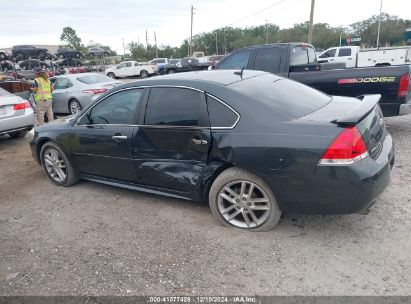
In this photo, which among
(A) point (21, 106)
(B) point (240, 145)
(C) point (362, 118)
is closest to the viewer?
(C) point (362, 118)

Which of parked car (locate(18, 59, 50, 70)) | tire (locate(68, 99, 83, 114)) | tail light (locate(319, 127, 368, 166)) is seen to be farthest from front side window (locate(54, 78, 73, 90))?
parked car (locate(18, 59, 50, 70))

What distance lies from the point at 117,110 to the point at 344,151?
2.62m

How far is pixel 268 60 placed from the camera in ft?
24.0

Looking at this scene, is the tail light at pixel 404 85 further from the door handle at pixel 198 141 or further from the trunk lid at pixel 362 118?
the door handle at pixel 198 141

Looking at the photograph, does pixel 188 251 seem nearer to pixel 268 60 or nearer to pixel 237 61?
pixel 268 60

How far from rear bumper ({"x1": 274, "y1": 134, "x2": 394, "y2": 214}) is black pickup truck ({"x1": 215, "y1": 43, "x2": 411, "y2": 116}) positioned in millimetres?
3168

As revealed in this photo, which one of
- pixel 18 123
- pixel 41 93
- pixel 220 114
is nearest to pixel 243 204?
pixel 220 114

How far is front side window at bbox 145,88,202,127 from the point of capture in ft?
11.5

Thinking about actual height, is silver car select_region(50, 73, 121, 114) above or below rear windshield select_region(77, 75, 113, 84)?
below

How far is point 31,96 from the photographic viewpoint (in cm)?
989

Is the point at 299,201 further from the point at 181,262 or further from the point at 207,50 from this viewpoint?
the point at 207,50

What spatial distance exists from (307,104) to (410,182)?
1837 mm

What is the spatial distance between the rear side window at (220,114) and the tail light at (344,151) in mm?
904

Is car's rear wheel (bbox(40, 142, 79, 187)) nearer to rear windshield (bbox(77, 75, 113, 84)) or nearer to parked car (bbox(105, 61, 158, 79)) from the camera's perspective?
rear windshield (bbox(77, 75, 113, 84))
